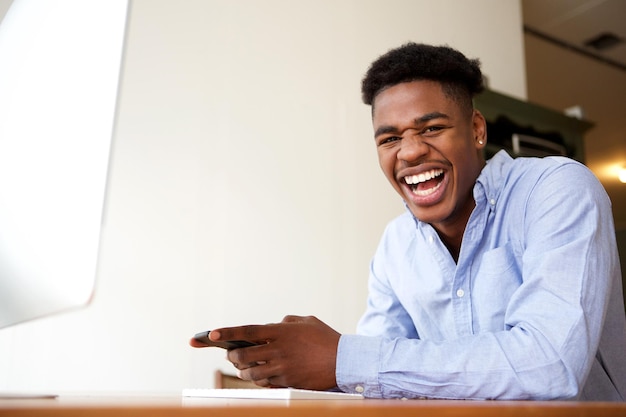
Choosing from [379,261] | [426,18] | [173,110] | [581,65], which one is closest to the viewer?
[379,261]

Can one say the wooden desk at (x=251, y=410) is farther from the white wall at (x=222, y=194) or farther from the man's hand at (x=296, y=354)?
the white wall at (x=222, y=194)

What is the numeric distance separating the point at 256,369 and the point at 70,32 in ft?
1.59

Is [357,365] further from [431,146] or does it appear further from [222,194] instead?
[222,194]

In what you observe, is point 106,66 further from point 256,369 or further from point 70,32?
point 256,369

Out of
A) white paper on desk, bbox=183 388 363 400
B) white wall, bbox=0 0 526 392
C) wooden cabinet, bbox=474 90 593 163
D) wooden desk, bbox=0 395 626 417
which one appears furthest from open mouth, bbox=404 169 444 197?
wooden cabinet, bbox=474 90 593 163

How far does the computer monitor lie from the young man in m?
0.28

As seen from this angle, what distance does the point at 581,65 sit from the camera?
4.19m

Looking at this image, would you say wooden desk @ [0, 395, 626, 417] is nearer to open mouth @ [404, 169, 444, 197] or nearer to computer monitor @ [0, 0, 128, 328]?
computer monitor @ [0, 0, 128, 328]

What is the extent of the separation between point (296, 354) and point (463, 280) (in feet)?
1.74

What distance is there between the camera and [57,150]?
0.44 metres

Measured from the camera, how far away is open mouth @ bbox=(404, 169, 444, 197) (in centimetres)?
131

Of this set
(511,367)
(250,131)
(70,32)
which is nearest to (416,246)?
(511,367)

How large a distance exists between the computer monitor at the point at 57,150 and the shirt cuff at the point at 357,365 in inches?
15.2

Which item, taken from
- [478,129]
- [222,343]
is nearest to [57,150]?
[222,343]
